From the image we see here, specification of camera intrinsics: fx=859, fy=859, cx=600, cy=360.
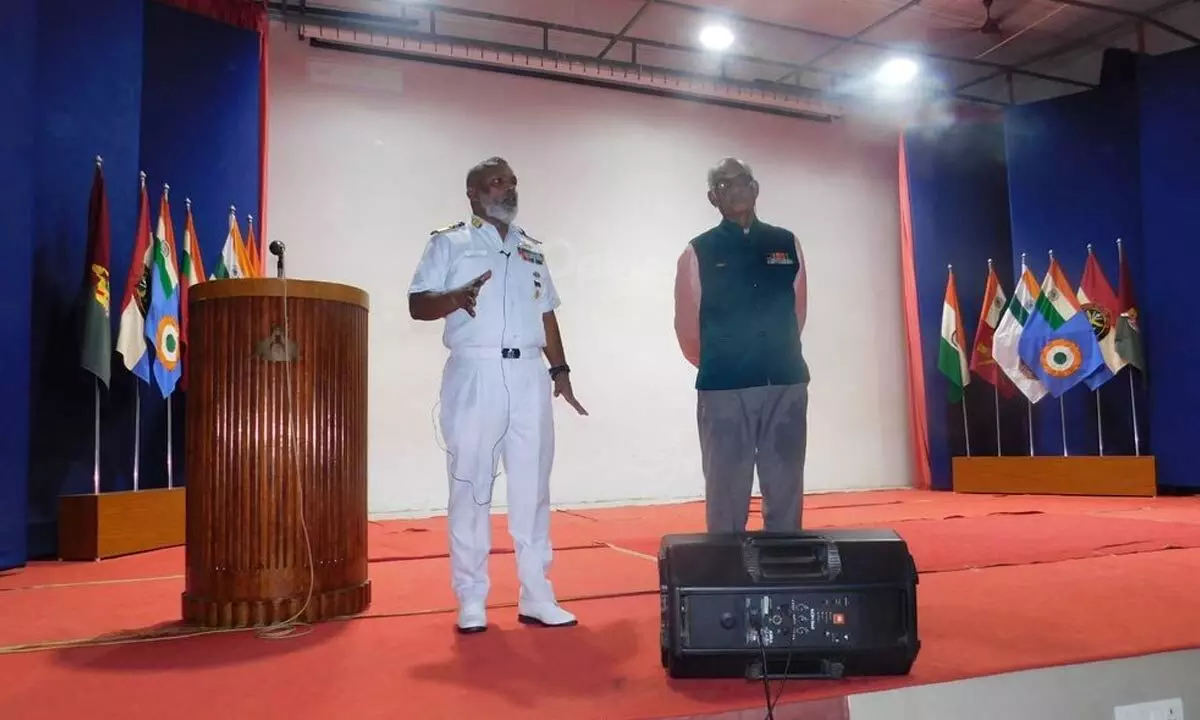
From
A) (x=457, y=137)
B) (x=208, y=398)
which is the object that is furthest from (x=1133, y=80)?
(x=208, y=398)

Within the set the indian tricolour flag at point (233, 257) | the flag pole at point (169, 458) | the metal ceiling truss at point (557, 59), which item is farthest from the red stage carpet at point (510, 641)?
the metal ceiling truss at point (557, 59)

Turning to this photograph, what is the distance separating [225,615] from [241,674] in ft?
1.92

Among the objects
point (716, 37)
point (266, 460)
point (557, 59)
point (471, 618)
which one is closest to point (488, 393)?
point (471, 618)

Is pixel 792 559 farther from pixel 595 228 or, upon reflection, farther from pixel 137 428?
pixel 595 228

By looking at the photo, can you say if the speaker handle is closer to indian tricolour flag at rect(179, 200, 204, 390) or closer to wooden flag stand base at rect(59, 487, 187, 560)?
wooden flag stand base at rect(59, 487, 187, 560)

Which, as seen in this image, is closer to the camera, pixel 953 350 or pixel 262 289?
pixel 262 289

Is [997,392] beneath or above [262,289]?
beneath

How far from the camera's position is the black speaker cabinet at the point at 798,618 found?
65.4 inches

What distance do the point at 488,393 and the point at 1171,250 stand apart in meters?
6.23

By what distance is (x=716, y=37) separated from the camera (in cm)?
693

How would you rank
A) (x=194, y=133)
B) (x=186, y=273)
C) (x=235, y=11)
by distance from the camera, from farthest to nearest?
(x=235, y=11), (x=194, y=133), (x=186, y=273)

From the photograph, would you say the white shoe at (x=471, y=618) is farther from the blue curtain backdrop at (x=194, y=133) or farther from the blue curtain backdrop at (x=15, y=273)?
the blue curtain backdrop at (x=194, y=133)

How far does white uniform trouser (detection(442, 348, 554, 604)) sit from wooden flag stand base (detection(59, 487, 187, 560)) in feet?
8.20

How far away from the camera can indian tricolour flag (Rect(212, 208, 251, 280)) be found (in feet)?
15.6
